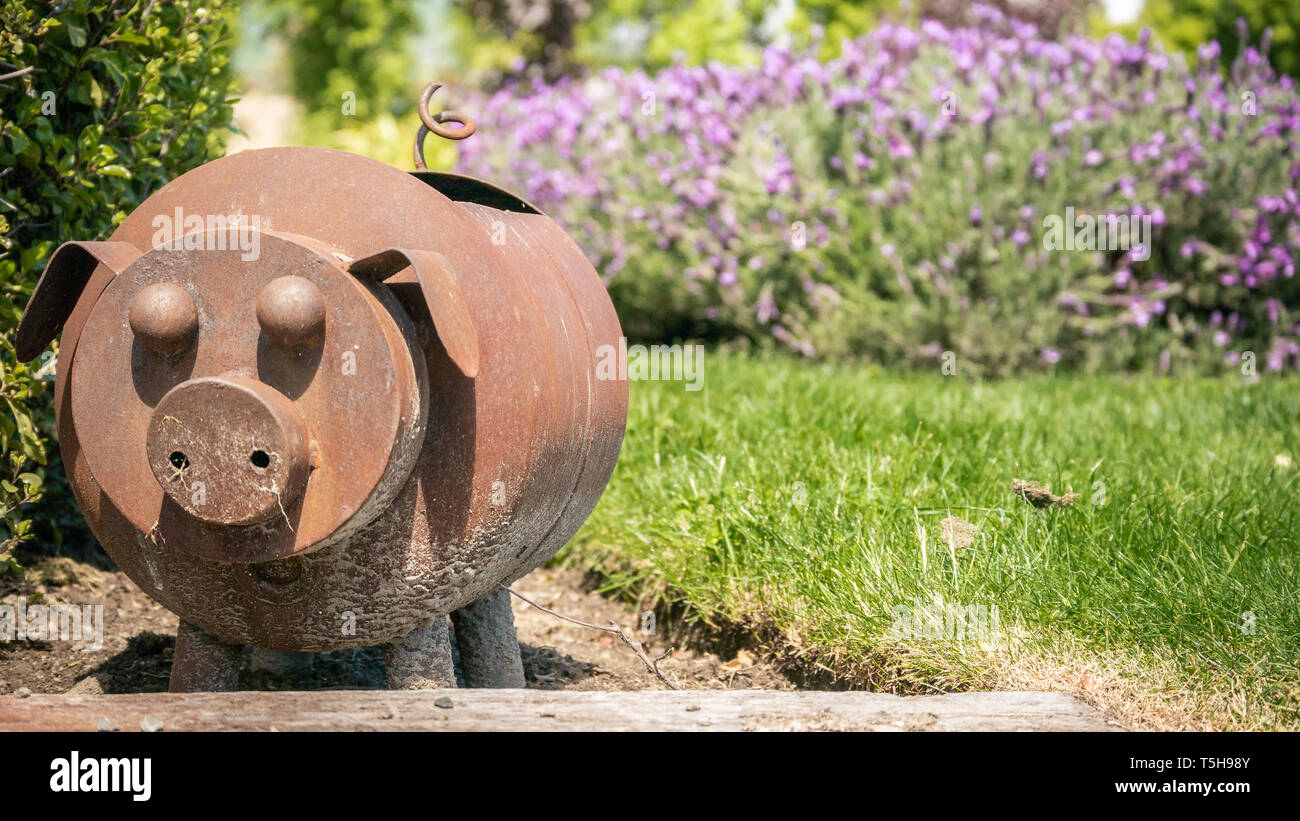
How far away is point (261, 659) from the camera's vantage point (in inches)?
109

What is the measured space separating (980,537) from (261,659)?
182 cm

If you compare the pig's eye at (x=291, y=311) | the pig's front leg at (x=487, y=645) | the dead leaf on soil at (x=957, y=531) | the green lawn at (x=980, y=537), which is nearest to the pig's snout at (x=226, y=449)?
the pig's eye at (x=291, y=311)

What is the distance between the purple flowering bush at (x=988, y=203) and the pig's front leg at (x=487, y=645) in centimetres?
360

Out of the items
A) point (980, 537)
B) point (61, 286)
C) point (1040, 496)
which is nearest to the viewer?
point (61, 286)

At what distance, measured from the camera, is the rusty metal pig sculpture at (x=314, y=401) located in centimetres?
197

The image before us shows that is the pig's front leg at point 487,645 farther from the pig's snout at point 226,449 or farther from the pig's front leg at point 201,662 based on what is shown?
the pig's snout at point 226,449

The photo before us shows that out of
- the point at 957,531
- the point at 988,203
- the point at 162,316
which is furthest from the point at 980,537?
the point at 988,203

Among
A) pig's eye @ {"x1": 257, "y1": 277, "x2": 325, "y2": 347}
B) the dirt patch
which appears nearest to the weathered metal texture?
pig's eye @ {"x1": 257, "y1": 277, "x2": 325, "y2": 347}

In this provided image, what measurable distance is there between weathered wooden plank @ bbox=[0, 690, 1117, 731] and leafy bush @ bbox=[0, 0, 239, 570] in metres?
0.87

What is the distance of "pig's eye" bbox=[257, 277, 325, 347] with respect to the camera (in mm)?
1936

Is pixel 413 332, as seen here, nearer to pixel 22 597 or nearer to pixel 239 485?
pixel 239 485

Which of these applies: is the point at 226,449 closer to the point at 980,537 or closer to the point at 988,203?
the point at 980,537
